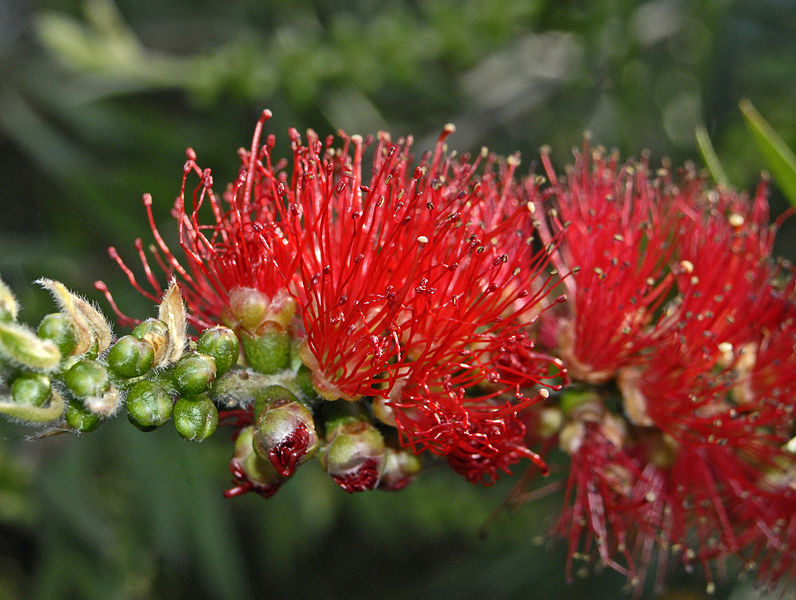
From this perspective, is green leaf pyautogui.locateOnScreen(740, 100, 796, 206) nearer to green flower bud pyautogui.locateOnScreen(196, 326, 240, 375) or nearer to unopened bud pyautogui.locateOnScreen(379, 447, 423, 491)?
unopened bud pyautogui.locateOnScreen(379, 447, 423, 491)

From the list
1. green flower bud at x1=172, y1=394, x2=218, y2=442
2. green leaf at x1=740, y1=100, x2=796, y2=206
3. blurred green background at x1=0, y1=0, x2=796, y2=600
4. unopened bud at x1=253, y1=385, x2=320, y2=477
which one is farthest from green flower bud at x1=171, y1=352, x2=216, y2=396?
blurred green background at x1=0, y1=0, x2=796, y2=600

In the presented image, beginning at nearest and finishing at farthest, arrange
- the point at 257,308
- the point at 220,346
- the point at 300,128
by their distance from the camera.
A: the point at 220,346 < the point at 257,308 < the point at 300,128

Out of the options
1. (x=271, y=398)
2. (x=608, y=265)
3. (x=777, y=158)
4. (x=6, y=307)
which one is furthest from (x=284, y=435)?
(x=777, y=158)

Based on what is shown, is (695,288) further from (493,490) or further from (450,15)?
(493,490)

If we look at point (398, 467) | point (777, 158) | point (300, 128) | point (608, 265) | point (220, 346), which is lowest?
point (398, 467)

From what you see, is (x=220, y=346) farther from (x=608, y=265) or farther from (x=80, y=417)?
(x=608, y=265)

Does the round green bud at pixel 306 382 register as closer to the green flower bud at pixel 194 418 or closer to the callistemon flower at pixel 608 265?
the green flower bud at pixel 194 418
